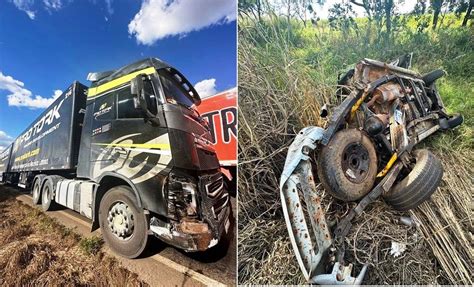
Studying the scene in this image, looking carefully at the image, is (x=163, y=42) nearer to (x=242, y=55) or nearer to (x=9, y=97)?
(x=242, y=55)

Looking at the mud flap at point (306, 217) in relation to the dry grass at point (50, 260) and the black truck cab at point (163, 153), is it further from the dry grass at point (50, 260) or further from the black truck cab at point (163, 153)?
the dry grass at point (50, 260)

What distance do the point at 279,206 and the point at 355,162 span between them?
1.97ft

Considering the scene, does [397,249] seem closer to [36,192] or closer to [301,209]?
[301,209]

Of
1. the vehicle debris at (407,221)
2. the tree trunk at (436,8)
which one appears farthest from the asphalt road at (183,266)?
the tree trunk at (436,8)

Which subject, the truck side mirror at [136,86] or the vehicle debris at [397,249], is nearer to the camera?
the truck side mirror at [136,86]

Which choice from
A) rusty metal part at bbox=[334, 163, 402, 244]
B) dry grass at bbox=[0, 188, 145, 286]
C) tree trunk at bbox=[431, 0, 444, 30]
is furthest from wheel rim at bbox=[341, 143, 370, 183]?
dry grass at bbox=[0, 188, 145, 286]

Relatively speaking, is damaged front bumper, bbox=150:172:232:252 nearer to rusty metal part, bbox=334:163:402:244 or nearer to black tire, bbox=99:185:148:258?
black tire, bbox=99:185:148:258

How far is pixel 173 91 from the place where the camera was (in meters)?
2.10

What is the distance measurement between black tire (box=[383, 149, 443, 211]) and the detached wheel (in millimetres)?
2650

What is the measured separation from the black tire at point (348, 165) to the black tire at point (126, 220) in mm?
1188

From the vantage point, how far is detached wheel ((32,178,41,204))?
2.55m

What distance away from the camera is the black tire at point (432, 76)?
8.38 ft

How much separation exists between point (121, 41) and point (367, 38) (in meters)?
1.82

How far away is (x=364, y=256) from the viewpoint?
7.23 ft
